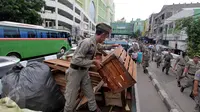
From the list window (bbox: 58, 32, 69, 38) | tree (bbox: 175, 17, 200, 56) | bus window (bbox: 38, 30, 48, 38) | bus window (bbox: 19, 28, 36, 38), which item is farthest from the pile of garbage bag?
window (bbox: 58, 32, 69, 38)

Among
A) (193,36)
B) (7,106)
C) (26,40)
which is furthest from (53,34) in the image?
(7,106)

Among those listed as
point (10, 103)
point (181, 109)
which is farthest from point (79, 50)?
point (181, 109)

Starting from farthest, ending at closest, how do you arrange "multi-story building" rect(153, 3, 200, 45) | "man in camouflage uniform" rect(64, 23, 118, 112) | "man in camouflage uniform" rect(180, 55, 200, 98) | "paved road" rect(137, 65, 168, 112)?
"multi-story building" rect(153, 3, 200, 45), "man in camouflage uniform" rect(180, 55, 200, 98), "paved road" rect(137, 65, 168, 112), "man in camouflage uniform" rect(64, 23, 118, 112)

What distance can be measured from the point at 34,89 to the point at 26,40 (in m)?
8.02

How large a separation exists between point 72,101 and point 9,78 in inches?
48.4

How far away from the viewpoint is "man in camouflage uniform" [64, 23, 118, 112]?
2.32 m

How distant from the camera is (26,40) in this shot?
31.6 feet

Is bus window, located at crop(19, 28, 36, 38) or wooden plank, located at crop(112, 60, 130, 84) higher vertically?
bus window, located at crop(19, 28, 36, 38)

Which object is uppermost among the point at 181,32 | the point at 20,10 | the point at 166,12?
the point at 166,12

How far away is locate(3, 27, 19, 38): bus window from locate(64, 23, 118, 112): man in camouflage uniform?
7.47 meters

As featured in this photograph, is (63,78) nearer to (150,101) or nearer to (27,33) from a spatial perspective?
(150,101)

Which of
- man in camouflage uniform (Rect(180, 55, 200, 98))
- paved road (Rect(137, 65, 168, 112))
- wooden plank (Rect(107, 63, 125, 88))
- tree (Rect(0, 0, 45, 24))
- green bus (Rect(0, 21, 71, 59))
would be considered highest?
tree (Rect(0, 0, 45, 24))

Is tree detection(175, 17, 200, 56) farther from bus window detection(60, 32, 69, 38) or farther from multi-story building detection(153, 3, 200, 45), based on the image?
multi-story building detection(153, 3, 200, 45)

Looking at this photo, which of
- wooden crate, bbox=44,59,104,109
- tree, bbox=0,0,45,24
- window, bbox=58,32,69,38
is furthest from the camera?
tree, bbox=0,0,45,24
